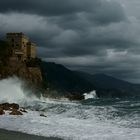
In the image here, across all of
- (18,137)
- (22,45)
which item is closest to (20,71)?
(22,45)

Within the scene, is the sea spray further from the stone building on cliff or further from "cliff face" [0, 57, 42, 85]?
the stone building on cliff

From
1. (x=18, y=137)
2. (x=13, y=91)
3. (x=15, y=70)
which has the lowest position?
(x=18, y=137)

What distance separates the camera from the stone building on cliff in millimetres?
107250

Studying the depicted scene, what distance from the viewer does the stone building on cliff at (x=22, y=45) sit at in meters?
107

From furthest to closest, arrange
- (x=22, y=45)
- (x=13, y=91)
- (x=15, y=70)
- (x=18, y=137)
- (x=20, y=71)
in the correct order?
(x=22, y=45), (x=20, y=71), (x=15, y=70), (x=13, y=91), (x=18, y=137)

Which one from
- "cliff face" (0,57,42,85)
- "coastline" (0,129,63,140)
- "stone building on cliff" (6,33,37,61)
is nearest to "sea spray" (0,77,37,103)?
"cliff face" (0,57,42,85)

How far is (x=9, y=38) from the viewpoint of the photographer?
362ft

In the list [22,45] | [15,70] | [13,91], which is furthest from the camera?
[22,45]

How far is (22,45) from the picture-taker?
10875 centimetres

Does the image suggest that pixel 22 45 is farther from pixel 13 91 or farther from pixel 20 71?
pixel 13 91

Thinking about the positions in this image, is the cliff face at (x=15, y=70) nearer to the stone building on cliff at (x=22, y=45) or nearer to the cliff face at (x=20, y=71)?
the cliff face at (x=20, y=71)

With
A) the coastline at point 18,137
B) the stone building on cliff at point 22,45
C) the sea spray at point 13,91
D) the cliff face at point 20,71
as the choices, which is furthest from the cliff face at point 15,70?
the coastline at point 18,137

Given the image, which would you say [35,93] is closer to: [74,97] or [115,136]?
[74,97]

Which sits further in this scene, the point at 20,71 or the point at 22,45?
the point at 22,45
